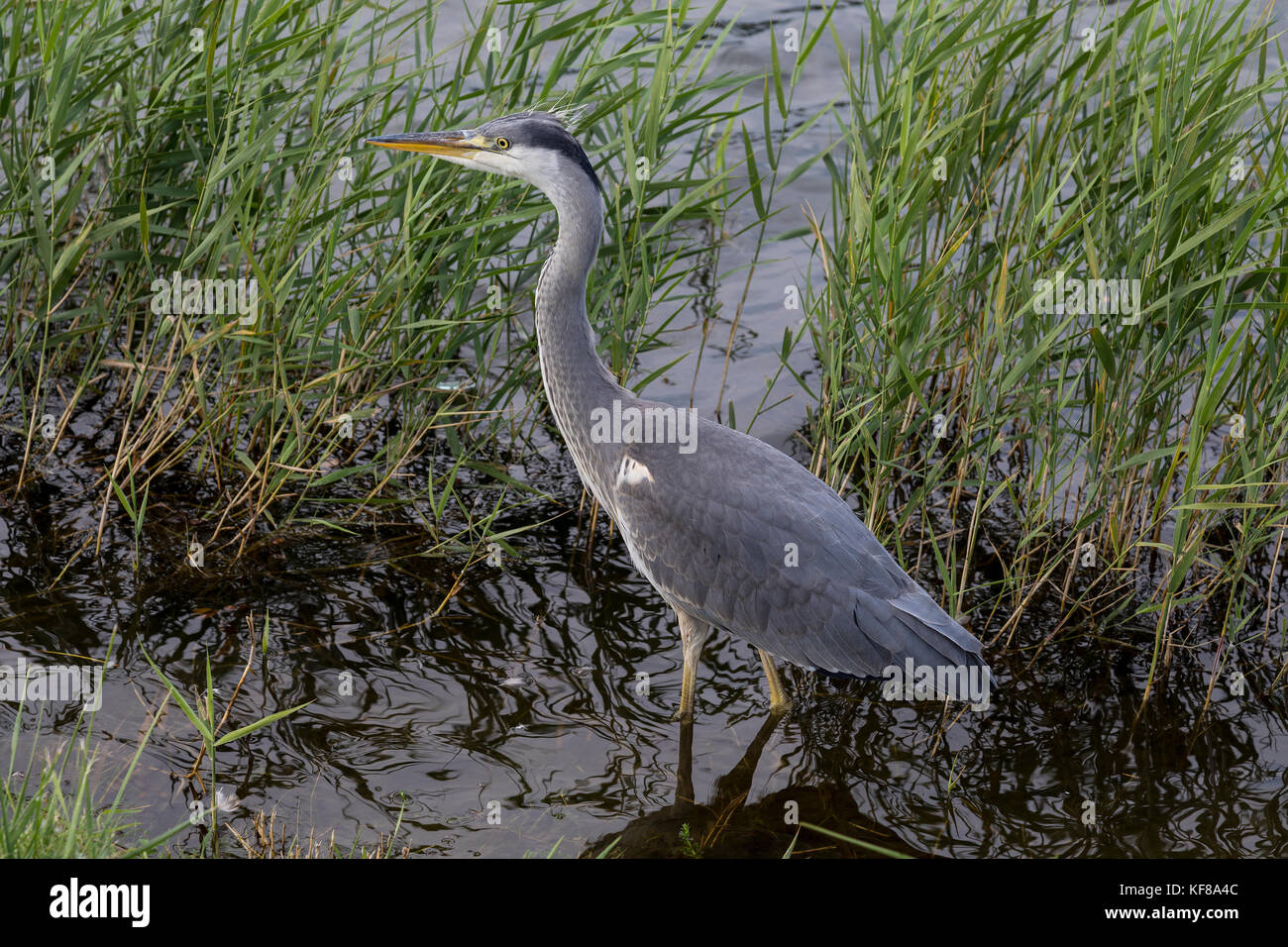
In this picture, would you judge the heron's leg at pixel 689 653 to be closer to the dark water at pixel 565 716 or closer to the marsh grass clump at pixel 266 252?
the dark water at pixel 565 716

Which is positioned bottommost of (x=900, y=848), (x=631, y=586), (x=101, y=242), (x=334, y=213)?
(x=900, y=848)

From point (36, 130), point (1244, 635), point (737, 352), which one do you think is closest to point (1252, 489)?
point (1244, 635)

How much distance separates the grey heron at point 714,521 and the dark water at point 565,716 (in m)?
0.31

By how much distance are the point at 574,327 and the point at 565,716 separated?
1311 millimetres

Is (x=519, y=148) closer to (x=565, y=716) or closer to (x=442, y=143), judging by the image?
(x=442, y=143)

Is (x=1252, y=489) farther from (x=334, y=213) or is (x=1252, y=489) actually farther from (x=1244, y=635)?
(x=334, y=213)

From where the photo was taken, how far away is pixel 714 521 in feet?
13.4

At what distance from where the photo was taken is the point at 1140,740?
4156mm

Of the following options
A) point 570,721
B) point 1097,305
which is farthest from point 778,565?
point 1097,305

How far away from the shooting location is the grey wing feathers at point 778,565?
3965 millimetres

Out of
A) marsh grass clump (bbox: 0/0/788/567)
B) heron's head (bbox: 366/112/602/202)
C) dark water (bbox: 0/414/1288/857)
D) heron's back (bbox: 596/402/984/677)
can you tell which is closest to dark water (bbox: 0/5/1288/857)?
dark water (bbox: 0/414/1288/857)

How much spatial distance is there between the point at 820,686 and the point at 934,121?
81.5 inches
